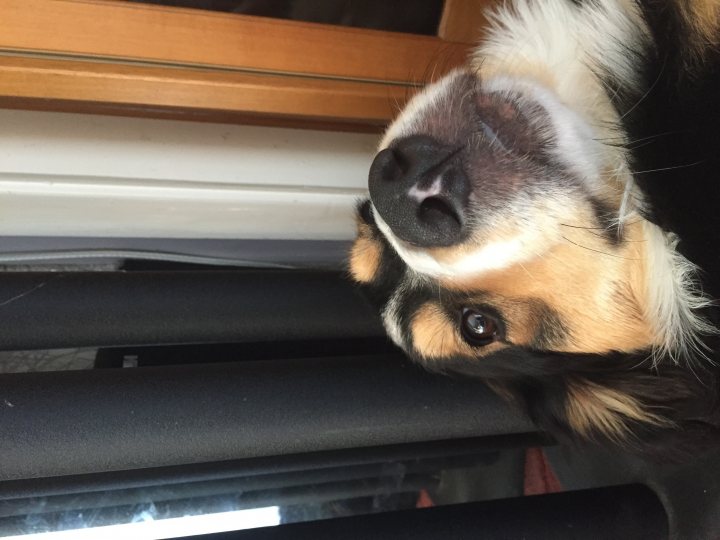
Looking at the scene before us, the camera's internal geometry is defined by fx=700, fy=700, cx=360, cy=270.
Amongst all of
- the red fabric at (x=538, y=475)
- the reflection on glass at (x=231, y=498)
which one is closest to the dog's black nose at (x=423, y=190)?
the reflection on glass at (x=231, y=498)

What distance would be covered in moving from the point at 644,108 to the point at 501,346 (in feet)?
1.43

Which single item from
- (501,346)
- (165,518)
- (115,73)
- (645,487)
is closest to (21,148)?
(115,73)

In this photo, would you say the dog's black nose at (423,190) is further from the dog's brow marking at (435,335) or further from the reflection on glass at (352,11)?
the reflection on glass at (352,11)

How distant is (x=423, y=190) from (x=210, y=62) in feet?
2.14

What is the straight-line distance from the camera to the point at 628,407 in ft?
3.90

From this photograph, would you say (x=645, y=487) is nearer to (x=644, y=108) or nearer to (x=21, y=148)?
(x=644, y=108)

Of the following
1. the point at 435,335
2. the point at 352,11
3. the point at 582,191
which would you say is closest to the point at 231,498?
the point at 435,335

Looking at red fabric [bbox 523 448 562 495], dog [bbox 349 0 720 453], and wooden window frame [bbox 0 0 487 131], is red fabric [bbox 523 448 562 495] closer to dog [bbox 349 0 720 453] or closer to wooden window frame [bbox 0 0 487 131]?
dog [bbox 349 0 720 453]

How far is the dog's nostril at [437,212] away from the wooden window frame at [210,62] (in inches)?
15.6

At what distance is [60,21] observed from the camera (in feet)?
4.09

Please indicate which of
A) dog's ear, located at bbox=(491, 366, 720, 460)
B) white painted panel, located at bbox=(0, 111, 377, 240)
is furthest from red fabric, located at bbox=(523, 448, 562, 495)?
white painted panel, located at bbox=(0, 111, 377, 240)

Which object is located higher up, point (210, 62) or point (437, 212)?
point (210, 62)

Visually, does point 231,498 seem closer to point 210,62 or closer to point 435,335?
point 435,335

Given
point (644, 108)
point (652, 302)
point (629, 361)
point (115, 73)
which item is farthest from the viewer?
point (115, 73)
